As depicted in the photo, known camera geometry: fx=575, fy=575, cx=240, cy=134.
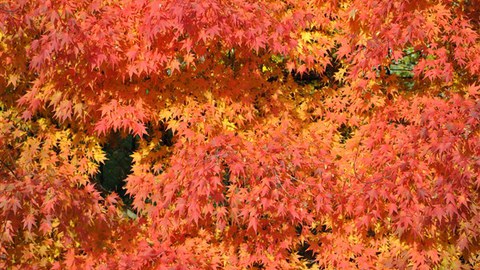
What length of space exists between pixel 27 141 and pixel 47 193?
31.2 inches

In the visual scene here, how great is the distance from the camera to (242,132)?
487 centimetres

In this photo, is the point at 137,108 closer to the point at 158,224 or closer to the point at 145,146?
the point at 145,146

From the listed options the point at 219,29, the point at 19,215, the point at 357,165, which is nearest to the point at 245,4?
the point at 219,29

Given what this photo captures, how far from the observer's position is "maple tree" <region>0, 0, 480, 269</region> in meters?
4.41

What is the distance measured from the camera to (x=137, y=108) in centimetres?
462

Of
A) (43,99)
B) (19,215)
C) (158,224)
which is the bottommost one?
(158,224)

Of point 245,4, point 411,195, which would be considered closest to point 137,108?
point 245,4

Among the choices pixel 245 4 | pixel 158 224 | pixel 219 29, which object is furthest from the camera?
pixel 158 224

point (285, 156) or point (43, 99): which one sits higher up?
point (43, 99)

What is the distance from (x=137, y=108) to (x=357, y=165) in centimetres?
193

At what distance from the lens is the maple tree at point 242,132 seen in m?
4.41

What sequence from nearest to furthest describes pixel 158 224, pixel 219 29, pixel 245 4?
pixel 219 29 < pixel 245 4 < pixel 158 224

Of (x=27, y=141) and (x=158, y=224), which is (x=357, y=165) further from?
(x=27, y=141)

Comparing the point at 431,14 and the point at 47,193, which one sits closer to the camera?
the point at 47,193
